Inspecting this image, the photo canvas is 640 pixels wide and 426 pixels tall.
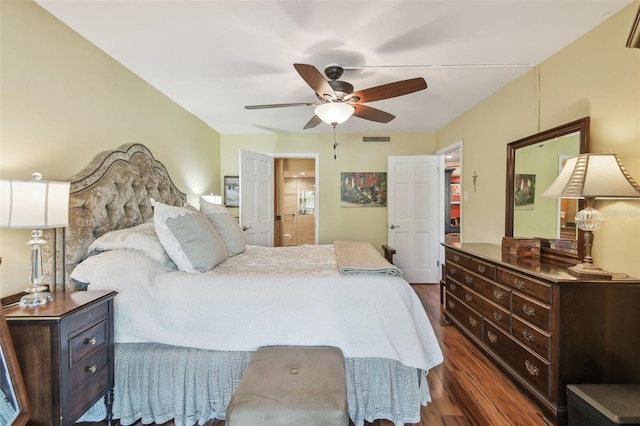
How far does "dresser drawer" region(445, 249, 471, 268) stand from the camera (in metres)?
2.54

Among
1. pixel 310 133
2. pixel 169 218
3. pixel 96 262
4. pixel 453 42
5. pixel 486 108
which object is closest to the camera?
pixel 96 262

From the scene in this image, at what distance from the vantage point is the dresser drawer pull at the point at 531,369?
5.75ft

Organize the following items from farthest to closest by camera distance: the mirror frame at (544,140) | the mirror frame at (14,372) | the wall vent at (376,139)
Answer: the wall vent at (376,139)
the mirror frame at (544,140)
the mirror frame at (14,372)

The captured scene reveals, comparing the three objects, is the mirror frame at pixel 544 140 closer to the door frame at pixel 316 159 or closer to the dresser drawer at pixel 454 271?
the dresser drawer at pixel 454 271

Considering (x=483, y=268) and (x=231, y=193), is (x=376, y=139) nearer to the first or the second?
(x=231, y=193)

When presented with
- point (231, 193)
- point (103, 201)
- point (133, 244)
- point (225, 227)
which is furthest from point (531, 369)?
point (231, 193)

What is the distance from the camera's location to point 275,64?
2346 millimetres

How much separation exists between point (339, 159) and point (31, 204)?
383cm

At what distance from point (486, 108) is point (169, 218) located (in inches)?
132

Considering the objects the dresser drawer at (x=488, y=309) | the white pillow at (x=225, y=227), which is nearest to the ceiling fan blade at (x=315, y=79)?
the white pillow at (x=225, y=227)

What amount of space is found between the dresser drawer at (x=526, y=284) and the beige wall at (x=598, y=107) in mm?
517

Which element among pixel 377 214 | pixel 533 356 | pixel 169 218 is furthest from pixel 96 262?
pixel 377 214

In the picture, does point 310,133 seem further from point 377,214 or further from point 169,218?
point 169,218

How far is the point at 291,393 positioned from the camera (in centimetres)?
123
